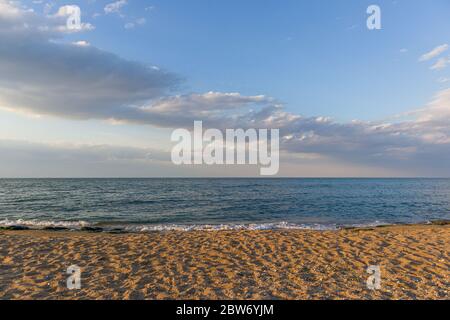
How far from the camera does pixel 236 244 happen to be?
493 inches

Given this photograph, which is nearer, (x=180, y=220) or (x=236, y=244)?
(x=236, y=244)

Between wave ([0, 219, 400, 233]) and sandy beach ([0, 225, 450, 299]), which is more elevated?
sandy beach ([0, 225, 450, 299])

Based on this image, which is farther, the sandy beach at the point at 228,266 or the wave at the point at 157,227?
the wave at the point at 157,227

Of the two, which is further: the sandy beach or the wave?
the wave

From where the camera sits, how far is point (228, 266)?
942cm

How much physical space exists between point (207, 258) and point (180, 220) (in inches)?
528

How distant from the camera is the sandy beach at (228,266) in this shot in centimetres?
730

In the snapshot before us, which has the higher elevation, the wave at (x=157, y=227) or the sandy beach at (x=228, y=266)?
the sandy beach at (x=228, y=266)

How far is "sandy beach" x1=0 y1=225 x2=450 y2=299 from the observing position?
24.0 ft

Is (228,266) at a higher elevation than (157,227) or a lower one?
higher

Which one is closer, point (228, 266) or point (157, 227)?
point (228, 266)
